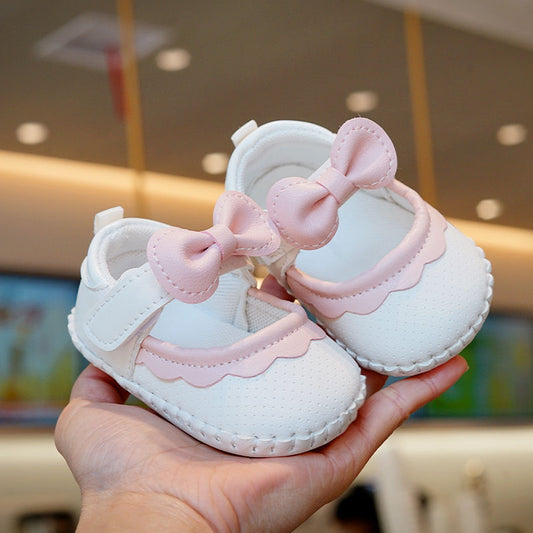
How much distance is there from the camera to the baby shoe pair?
2.10ft

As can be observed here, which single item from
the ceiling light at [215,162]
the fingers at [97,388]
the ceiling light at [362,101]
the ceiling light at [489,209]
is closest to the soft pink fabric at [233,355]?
the fingers at [97,388]

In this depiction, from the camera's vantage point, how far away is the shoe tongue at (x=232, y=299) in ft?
2.54

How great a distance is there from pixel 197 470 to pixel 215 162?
1.17 m

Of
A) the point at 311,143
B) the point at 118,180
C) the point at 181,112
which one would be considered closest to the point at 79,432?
the point at 311,143

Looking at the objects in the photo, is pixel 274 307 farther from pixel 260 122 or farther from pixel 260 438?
pixel 260 122

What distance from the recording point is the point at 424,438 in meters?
1.89

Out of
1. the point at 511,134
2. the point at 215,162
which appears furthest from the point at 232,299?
the point at 511,134

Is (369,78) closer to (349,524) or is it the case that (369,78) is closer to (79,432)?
(349,524)

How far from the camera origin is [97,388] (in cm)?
78

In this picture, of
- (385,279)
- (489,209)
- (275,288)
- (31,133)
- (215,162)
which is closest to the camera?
(385,279)

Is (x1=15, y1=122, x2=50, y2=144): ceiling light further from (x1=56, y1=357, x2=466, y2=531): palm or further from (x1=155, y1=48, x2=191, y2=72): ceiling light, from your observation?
(x1=56, y1=357, x2=466, y2=531): palm

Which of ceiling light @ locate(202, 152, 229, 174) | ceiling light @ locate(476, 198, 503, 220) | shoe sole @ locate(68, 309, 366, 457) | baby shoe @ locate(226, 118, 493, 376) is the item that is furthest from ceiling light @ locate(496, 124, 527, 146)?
shoe sole @ locate(68, 309, 366, 457)

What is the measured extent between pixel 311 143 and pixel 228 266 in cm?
23

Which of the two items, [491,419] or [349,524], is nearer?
[349,524]
